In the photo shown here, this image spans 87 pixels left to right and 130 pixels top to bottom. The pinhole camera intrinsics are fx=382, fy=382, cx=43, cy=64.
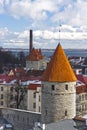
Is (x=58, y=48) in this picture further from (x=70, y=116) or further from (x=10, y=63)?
(x=10, y=63)

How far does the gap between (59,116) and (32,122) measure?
4.59 m

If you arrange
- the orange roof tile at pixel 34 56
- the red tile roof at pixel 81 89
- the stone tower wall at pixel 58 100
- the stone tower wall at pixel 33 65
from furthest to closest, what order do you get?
the orange roof tile at pixel 34 56
the stone tower wall at pixel 33 65
the red tile roof at pixel 81 89
the stone tower wall at pixel 58 100

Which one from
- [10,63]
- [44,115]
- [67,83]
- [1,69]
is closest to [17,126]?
[44,115]

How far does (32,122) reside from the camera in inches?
1020

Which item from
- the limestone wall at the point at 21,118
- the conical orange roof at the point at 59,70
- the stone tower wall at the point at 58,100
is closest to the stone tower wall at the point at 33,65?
the limestone wall at the point at 21,118

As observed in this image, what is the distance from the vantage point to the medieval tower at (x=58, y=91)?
21625 mm

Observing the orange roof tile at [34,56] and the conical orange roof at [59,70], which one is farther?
the orange roof tile at [34,56]

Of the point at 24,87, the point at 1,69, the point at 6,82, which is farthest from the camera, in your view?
the point at 1,69

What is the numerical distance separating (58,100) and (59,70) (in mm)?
1713

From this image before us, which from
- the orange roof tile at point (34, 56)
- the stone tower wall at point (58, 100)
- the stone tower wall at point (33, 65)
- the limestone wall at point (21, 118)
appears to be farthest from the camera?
the orange roof tile at point (34, 56)

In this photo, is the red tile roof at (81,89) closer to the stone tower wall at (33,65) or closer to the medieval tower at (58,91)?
the medieval tower at (58,91)

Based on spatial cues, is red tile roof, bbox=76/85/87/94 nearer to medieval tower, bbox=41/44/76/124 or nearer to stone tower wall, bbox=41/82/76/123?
medieval tower, bbox=41/44/76/124

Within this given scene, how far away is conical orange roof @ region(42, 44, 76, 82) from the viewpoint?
2170cm

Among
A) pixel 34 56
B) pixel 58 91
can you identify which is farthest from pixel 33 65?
pixel 58 91
